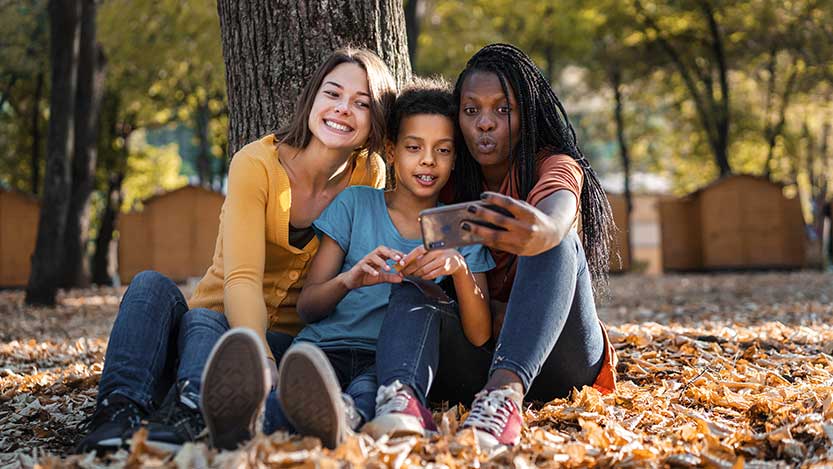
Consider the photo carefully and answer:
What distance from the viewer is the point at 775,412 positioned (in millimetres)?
2762

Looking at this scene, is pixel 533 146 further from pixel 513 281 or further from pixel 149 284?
pixel 149 284

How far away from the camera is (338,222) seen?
9.84 ft

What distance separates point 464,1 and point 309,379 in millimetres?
14836

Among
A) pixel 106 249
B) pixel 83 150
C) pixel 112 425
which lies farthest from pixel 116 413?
pixel 106 249

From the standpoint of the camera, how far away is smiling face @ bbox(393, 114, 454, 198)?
9.90ft

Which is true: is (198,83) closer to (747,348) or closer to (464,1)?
(464,1)

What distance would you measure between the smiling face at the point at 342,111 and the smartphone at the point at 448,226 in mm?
797

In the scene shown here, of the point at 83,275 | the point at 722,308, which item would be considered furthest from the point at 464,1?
the point at 722,308

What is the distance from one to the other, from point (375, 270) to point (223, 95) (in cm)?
1595

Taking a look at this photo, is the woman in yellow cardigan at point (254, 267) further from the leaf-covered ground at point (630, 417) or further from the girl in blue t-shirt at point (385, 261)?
the leaf-covered ground at point (630, 417)

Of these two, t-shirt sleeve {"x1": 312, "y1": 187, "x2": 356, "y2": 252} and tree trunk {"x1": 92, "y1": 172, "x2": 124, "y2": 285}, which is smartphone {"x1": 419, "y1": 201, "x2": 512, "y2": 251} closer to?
t-shirt sleeve {"x1": 312, "y1": 187, "x2": 356, "y2": 252}

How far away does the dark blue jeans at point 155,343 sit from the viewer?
250cm

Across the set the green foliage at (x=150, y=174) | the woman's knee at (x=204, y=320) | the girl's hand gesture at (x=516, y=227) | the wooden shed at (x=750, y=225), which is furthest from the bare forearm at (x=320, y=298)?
the green foliage at (x=150, y=174)

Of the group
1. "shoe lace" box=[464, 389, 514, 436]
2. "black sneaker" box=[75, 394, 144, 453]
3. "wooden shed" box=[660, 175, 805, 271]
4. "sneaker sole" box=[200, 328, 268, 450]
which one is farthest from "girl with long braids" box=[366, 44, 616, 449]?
"wooden shed" box=[660, 175, 805, 271]
